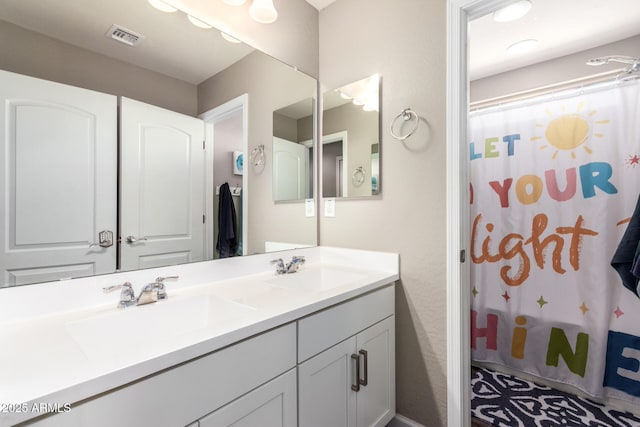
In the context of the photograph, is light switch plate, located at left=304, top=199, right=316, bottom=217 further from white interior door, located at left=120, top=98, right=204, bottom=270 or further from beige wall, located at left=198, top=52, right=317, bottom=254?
white interior door, located at left=120, top=98, right=204, bottom=270

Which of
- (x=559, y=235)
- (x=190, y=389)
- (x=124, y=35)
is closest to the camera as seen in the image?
(x=190, y=389)

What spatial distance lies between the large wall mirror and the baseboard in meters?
1.14

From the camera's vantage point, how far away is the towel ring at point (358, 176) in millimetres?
1635

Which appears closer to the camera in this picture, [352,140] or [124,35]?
[124,35]

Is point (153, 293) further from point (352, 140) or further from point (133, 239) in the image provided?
point (352, 140)

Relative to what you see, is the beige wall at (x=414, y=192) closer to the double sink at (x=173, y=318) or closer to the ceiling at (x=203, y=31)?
the double sink at (x=173, y=318)

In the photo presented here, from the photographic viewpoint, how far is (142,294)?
1017 mm

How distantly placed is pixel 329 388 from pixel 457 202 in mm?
913

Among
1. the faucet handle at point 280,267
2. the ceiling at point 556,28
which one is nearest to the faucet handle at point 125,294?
the faucet handle at point 280,267

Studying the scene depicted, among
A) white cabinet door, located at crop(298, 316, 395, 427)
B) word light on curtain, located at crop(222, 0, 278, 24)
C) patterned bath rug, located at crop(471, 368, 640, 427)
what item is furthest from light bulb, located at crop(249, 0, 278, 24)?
patterned bath rug, located at crop(471, 368, 640, 427)

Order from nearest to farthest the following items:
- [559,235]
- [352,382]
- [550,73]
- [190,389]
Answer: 1. [190,389]
2. [352,382]
3. [559,235]
4. [550,73]

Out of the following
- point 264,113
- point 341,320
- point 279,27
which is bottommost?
point 341,320

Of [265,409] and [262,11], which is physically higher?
[262,11]

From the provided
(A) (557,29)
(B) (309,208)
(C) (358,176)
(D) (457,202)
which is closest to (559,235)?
(D) (457,202)
